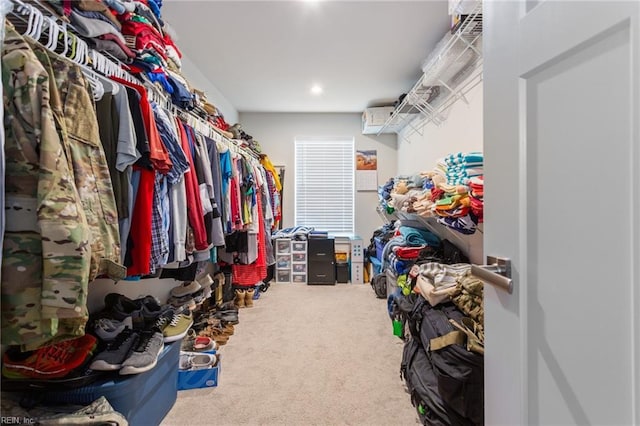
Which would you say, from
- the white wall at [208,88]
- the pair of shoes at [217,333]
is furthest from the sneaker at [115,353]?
the white wall at [208,88]

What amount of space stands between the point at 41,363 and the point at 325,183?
147 inches

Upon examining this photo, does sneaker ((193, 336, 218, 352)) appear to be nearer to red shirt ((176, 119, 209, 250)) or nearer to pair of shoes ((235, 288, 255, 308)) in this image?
red shirt ((176, 119, 209, 250))

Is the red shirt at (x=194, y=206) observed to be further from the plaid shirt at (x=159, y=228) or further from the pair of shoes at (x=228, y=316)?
the pair of shoes at (x=228, y=316)

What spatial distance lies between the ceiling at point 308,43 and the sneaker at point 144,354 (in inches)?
85.4

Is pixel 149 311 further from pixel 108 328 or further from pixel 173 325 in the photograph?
pixel 108 328

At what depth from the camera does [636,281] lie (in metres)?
0.37

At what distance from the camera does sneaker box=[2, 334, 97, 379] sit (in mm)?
958

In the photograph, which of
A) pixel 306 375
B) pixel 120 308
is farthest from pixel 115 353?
pixel 306 375

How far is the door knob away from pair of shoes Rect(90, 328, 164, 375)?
4.37 ft

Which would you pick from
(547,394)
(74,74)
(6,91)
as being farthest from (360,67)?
(547,394)

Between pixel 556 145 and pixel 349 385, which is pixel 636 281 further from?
pixel 349 385

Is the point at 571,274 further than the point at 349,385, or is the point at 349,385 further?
the point at 349,385

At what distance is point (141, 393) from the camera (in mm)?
1188

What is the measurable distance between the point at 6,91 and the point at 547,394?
1.32 metres
